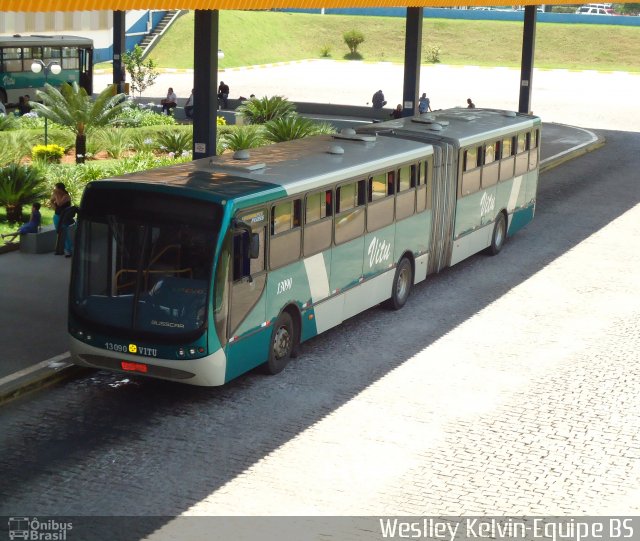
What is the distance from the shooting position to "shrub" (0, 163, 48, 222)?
2500 cm

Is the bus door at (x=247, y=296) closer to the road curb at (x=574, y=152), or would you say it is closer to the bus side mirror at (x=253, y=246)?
the bus side mirror at (x=253, y=246)

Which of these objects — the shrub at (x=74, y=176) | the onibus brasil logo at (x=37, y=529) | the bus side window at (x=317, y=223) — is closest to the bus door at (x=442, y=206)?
the bus side window at (x=317, y=223)

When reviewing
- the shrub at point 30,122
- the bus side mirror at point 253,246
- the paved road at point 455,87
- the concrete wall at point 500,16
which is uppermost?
the concrete wall at point 500,16

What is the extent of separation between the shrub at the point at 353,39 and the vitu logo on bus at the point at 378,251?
72.3 meters

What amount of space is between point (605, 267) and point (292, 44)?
225 ft

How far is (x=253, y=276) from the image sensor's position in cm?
1527

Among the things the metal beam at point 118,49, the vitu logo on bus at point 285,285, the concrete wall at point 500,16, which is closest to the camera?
the vitu logo on bus at point 285,285

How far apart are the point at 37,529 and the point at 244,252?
465 centimetres

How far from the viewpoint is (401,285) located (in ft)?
65.4

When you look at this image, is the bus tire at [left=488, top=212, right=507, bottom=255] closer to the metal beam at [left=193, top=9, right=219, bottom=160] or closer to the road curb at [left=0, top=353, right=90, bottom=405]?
the metal beam at [left=193, top=9, right=219, bottom=160]

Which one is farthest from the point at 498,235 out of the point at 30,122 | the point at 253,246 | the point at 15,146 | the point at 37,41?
the point at 37,41

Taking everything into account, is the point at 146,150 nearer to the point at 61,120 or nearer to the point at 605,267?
the point at 61,120

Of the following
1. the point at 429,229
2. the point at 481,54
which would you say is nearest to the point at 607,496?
the point at 429,229

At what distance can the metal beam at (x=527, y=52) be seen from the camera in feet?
137
